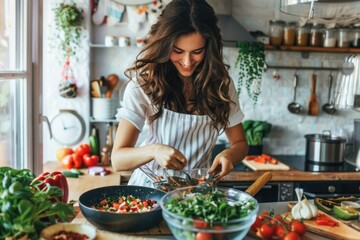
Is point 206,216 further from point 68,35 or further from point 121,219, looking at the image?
point 68,35

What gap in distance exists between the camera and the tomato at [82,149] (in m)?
3.14

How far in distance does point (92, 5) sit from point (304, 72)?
176 cm

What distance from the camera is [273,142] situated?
3639 mm

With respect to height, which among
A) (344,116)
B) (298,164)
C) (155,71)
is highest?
(155,71)

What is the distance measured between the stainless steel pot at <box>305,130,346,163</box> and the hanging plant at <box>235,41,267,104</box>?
564 millimetres

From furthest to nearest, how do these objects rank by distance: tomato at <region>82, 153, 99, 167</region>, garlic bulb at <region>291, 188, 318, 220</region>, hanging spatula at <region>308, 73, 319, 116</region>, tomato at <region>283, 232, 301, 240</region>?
hanging spatula at <region>308, 73, 319, 116</region>
tomato at <region>82, 153, 99, 167</region>
garlic bulb at <region>291, 188, 318, 220</region>
tomato at <region>283, 232, 301, 240</region>

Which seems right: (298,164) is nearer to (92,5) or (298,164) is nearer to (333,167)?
(333,167)

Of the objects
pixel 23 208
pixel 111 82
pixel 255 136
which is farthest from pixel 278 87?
pixel 23 208

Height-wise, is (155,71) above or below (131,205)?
above

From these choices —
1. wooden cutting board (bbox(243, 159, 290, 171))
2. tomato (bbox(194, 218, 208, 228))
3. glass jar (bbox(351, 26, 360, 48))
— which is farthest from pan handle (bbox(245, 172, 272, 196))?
glass jar (bbox(351, 26, 360, 48))

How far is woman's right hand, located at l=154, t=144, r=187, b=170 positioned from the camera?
5.02 ft

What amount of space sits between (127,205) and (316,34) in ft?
8.52

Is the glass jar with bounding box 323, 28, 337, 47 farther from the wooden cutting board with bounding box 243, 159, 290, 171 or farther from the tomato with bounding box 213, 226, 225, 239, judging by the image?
the tomato with bounding box 213, 226, 225, 239

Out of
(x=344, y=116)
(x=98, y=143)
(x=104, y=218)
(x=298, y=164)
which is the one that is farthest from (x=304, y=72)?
(x=104, y=218)
